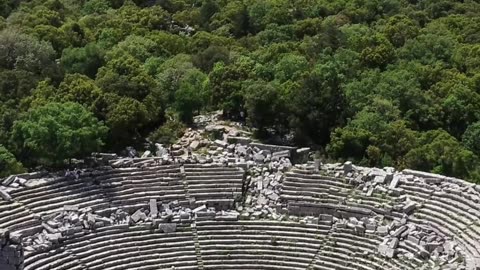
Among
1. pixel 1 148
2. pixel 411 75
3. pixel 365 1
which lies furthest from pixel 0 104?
pixel 365 1

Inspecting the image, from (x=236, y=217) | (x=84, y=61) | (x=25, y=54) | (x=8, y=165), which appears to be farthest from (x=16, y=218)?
(x=84, y=61)

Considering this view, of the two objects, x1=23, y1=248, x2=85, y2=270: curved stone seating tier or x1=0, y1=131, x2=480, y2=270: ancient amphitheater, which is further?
x1=0, y1=131, x2=480, y2=270: ancient amphitheater

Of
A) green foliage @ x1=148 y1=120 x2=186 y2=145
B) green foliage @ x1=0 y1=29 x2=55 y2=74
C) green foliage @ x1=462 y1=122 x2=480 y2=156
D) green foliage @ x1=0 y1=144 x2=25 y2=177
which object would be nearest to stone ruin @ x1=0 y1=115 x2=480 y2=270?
green foliage @ x1=0 y1=144 x2=25 y2=177

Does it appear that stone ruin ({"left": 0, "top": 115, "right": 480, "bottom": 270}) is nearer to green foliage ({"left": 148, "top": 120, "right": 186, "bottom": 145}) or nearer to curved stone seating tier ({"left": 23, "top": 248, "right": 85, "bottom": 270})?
curved stone seating tier ({"left": 23, "top": 248, "right": 85, "bottom": 270})

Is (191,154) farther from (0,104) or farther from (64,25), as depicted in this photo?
(64,25)

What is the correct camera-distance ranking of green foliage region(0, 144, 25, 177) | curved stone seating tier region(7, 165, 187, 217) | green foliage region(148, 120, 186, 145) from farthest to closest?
green foliage region(148, 120, 186, 145), green foliage region(0, 144, 25, 177), curved stone seating tier region(7, 165, 187, 217)

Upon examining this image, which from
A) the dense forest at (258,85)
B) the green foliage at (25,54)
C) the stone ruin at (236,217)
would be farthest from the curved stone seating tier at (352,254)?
the green foliage at (25,54)

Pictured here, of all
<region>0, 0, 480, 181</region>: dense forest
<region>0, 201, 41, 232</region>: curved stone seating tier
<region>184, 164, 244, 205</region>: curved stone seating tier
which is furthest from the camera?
<region>0, 0, 480, 181</region>: dense forest

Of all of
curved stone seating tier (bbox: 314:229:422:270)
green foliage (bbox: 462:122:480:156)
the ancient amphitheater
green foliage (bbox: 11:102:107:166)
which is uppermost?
green foliage (bbox: 11:102:107:166)
